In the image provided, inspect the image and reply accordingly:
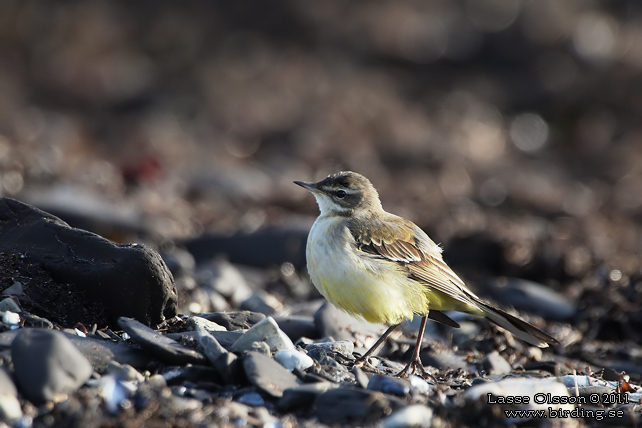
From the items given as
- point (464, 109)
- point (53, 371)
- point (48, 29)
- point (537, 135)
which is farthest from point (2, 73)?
point (53, 371)

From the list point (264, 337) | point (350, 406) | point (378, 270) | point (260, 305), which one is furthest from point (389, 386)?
point (260, 305)

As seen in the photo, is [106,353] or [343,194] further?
[343,194]

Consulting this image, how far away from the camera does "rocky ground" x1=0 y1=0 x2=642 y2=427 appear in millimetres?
4832

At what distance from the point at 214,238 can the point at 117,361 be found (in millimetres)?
6184

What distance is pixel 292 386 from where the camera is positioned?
189 inches

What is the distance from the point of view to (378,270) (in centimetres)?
632

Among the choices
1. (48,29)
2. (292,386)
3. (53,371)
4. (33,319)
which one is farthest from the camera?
(48,29)

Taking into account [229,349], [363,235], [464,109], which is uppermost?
[464,109]

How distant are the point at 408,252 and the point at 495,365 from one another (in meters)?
1.16

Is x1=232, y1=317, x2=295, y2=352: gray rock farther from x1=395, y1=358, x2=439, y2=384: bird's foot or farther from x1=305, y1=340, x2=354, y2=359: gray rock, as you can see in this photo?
x1=395, y1=358, x2=439, y2=384: bird's foot

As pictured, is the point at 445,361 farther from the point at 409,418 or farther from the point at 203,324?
the point at 409,418

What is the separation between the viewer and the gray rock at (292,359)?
5211 millimetres

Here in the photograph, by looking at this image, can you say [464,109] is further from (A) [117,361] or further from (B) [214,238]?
(A) [117,361]

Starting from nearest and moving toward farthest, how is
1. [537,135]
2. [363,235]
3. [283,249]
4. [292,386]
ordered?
[292,386], [363,235], [283,249], [537,135]
